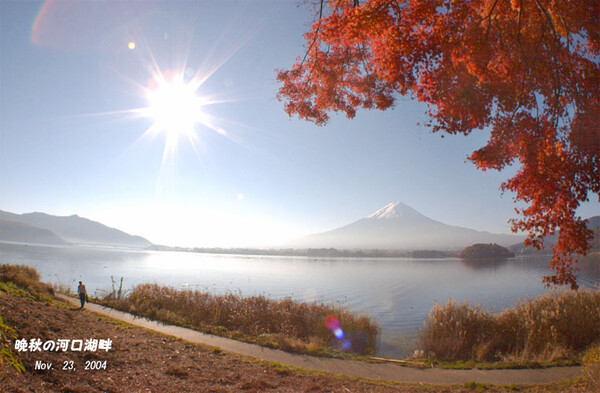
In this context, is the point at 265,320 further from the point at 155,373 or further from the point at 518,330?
the point at 518,330

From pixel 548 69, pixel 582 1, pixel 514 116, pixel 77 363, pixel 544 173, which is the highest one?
pixel 582 1

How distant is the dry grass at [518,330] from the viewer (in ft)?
29.4

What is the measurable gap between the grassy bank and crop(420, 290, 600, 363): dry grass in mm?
2448

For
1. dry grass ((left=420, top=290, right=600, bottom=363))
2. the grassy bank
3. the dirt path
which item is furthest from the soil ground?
dry grass ((left=420, top=290, right=600, bottom=363))

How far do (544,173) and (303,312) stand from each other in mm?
10626

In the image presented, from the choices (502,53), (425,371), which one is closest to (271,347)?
(425,371)

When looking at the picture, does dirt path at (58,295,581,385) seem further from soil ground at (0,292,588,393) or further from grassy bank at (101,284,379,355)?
grassy bank at (101,284,379,355)

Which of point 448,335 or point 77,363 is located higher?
point 77,363

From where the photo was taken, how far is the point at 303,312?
1255cm

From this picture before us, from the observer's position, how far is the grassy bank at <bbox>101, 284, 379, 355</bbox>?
10.4 m

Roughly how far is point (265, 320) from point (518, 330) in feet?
29.1

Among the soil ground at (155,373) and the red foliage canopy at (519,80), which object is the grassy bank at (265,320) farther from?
the red foliage canopy at (519,80)

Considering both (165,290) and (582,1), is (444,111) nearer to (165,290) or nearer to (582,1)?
(582,1)

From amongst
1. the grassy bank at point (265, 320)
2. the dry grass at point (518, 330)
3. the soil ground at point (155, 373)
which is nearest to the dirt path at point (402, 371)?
the soil ground at point (155, 373)
